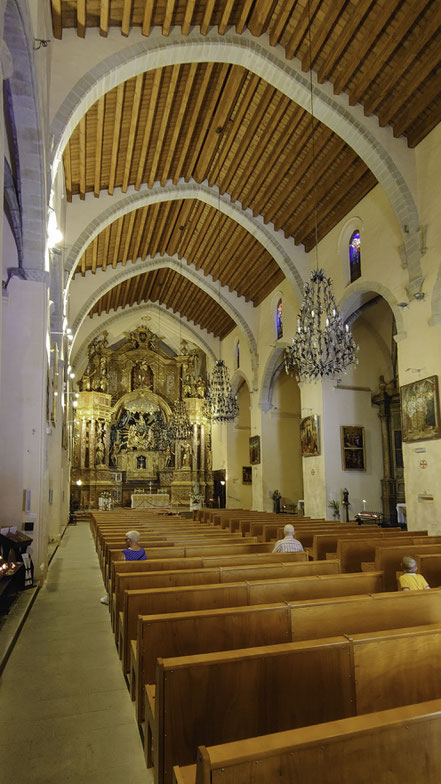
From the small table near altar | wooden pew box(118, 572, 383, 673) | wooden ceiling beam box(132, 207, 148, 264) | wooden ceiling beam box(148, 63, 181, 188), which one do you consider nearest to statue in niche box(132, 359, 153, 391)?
the small table near altar

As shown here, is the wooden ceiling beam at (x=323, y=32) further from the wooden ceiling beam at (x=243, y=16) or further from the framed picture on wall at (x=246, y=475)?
the framed picture on wall at (x=246, y=475)

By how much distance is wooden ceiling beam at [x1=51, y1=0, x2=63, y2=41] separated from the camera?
27.1 ft

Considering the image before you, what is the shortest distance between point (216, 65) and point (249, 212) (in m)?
5.08

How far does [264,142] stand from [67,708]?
12.7 m

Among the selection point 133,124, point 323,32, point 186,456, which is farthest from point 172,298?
point 323,32

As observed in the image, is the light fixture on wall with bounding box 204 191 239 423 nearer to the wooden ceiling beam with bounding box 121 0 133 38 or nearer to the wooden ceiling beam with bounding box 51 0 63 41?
the wooden ceiling beam with bounding box 121 0 133 38

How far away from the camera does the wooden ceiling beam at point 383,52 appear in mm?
8328

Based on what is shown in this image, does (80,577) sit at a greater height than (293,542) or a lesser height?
lesser

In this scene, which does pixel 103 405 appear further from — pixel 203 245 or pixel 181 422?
pixel 203 245

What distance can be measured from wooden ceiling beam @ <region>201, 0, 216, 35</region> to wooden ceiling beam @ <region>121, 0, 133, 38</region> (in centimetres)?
141

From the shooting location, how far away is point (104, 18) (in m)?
8.62

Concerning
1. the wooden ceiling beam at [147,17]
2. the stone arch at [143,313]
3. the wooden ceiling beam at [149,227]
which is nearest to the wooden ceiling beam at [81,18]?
the wooden ceiling beam at [147,17]

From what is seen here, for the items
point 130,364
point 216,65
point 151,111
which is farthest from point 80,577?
point 130,364

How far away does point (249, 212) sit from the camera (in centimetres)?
1554
